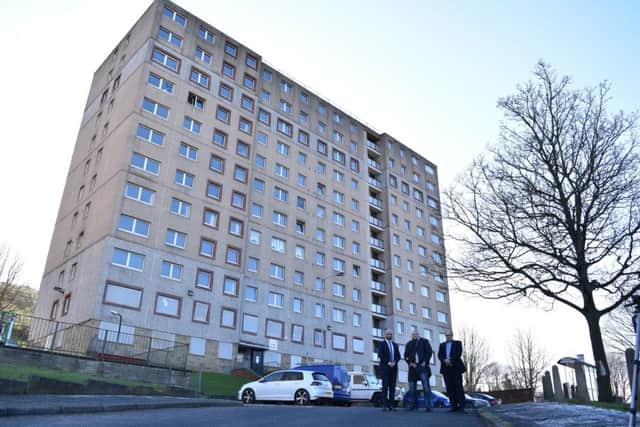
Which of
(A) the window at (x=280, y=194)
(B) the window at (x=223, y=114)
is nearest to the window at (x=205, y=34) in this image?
(B) the window at (x=223, y=114)

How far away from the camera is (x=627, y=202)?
56.2 feet

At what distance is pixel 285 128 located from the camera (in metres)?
51.4

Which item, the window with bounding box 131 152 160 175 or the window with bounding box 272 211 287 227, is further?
the window with bounding box 272 211 287 227

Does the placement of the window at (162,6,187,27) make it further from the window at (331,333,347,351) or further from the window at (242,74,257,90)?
the window at (331,333,347,351)

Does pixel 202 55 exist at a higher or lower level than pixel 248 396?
higher

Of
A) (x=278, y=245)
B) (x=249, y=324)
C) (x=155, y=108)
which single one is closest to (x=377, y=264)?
(x=278, y=245)

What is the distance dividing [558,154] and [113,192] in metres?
27.8

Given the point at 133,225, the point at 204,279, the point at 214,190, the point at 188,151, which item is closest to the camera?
the point at 133,225

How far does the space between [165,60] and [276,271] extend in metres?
19.5

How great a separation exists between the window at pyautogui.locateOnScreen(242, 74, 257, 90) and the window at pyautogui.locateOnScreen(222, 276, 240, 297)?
62.1 feet

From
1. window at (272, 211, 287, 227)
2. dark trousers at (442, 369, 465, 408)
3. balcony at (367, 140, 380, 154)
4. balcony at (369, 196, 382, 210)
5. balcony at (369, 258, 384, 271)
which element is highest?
balcony at (367, 140, 380, 154)

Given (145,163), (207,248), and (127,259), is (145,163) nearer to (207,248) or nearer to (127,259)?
(127,259)

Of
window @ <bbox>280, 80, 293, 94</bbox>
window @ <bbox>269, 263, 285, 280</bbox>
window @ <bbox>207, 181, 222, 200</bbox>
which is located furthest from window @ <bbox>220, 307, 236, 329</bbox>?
window @ <bbox>280, 80, 293, 94</bbox>

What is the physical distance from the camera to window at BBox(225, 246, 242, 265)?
39.9m
